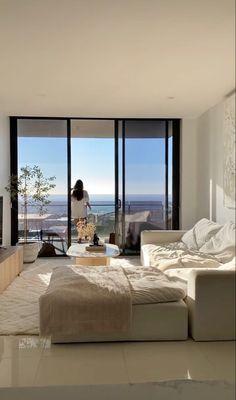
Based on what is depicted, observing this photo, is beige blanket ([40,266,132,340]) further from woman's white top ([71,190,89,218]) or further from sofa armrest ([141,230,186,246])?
sofa armrest ([141,230,186,246])

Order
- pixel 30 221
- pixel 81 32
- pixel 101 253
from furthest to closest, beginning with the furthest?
pixel 30 221 < pixel 101 253 < pixel 81 32

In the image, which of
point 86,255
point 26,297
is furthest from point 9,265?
point 86,255

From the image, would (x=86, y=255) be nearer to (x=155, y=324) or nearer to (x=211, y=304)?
(x=155, y=324)

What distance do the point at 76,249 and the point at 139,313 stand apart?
105 centimetres

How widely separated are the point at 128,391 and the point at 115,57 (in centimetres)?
177

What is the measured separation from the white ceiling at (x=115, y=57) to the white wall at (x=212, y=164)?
0.20 feet

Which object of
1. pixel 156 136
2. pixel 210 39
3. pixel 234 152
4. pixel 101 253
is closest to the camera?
pixel 234 152

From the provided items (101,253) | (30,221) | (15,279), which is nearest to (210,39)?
(101,253)

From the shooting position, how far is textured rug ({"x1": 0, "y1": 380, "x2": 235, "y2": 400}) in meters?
1.61

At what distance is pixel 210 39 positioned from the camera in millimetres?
1358

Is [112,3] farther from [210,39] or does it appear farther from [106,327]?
[106,327]

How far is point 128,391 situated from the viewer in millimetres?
1696

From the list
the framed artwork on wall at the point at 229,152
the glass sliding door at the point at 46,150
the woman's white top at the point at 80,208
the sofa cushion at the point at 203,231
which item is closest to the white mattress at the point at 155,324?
the sofa cushion at the point at 203,231

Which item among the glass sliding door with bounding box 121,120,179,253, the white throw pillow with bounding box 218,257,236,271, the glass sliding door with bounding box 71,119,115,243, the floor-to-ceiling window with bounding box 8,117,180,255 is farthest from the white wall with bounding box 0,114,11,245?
the white throw pillow with bounding box 218,257,236,271
